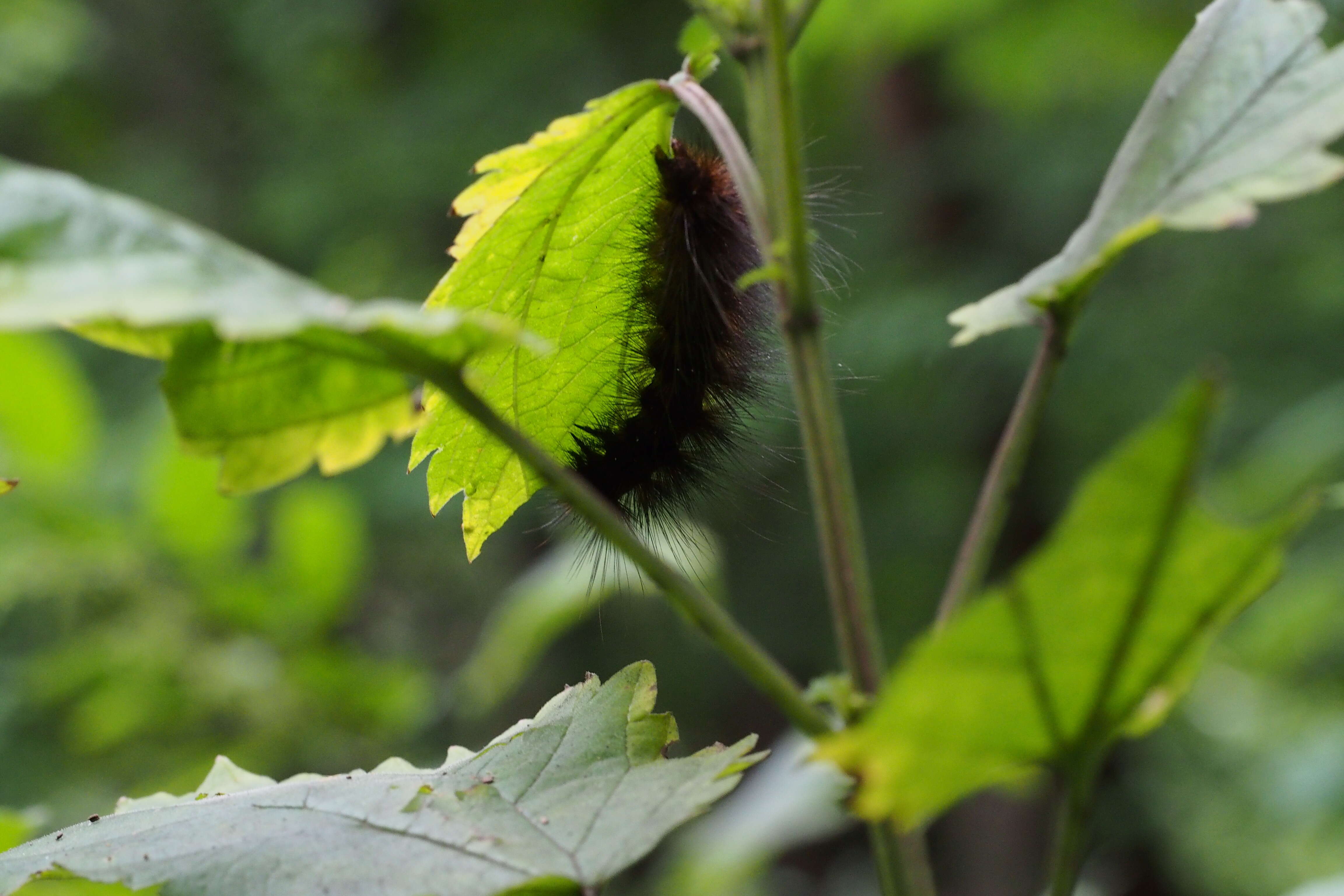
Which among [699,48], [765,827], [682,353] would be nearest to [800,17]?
[699,48]

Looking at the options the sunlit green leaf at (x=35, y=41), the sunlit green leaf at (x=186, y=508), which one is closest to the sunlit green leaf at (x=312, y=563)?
the sunlit green leaf at (x=186, y=508)

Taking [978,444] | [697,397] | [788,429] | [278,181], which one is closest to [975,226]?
[978,444]

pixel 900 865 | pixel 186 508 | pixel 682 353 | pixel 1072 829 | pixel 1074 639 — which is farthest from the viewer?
pixel 186 508

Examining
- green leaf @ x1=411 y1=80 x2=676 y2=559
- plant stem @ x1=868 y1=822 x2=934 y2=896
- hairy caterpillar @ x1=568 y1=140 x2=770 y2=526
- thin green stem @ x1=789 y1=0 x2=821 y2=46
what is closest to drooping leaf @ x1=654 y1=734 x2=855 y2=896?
hairy caterpillar @ x1=568 y1=140 x2=770 y2=526

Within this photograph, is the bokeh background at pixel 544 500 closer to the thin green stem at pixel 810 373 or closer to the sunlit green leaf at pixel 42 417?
the sunlit green leaf at pixel 42 417

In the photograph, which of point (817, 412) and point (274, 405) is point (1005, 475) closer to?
point (817, 412)

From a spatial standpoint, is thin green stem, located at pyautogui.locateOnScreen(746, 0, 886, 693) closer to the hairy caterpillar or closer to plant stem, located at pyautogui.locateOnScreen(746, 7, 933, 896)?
plant stem, located at pyautogui.locateOnScreen(746, 7, 933, 896)
